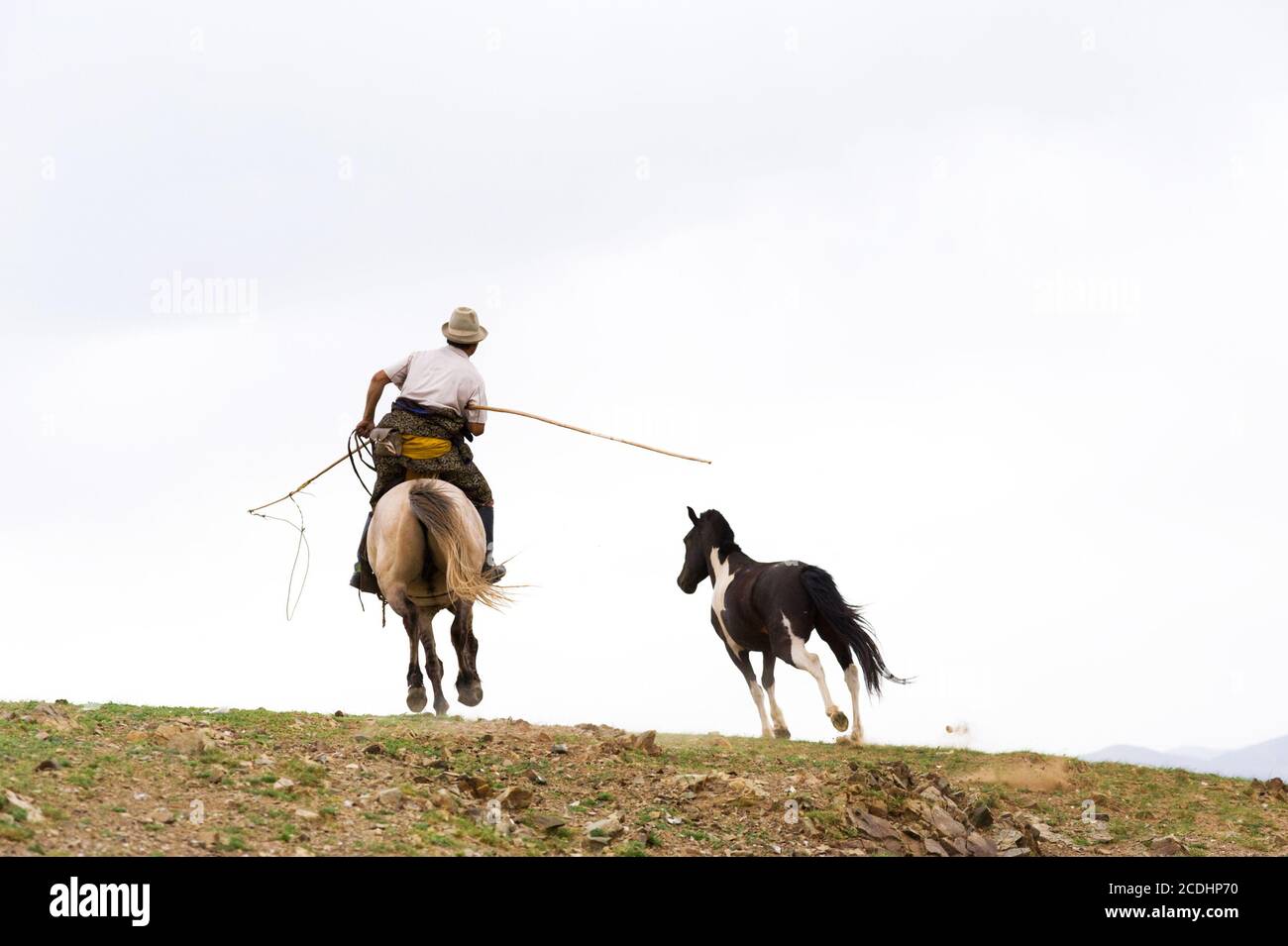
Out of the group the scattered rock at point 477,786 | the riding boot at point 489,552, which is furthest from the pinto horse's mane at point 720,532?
the scattered rock at point 477,786

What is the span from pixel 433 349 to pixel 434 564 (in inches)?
89.4

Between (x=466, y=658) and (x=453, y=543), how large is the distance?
52.4 inches

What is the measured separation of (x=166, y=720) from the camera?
12.0 meters

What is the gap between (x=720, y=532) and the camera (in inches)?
703

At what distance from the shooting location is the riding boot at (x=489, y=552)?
1394cm

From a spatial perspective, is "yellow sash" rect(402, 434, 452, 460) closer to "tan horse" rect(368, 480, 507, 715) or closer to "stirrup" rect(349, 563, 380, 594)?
"tan horse" rect(368, 480, 507, 715)

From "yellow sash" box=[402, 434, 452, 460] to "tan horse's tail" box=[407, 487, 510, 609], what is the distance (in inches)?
24.4

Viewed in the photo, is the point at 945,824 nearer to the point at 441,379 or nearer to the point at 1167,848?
the point at 1167,848

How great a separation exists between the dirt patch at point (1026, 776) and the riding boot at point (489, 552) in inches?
195

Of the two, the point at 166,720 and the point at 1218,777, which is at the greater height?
the point at 166,720

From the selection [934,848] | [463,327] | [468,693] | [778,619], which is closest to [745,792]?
[934,848]
